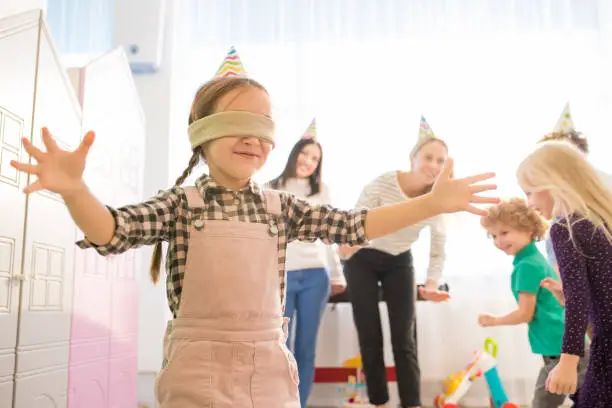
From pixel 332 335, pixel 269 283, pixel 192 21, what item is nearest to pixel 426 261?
pixel 332 335

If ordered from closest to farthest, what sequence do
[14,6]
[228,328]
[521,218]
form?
[228,328] → [14,6] → [521,218]

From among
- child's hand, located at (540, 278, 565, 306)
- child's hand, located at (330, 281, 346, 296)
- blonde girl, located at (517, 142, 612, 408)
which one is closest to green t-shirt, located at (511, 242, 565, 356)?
child's hand, located at (540, 278, 565, 306)

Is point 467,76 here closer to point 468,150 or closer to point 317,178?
point 468,150

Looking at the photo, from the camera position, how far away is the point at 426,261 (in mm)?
3533

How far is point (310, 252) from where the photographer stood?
8.98 ft

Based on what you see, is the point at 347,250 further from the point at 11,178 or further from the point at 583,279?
the point at 11,178

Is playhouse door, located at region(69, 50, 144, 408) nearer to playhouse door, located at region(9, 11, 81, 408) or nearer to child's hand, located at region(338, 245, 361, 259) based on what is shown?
playhouse door, located at region(9, 11, 81, 408)

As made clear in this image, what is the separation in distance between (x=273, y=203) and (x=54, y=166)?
425 mm

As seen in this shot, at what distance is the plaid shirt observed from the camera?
1075 millimetres

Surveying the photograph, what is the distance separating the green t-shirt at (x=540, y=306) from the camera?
1978mm

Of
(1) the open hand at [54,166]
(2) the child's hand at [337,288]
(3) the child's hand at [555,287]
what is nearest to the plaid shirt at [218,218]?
(1) the open hand at [54,166]

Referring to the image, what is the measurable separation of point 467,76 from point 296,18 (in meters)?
1.16

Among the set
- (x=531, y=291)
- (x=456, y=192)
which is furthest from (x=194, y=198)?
(x=531, y=291)

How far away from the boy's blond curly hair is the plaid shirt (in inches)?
46.2
